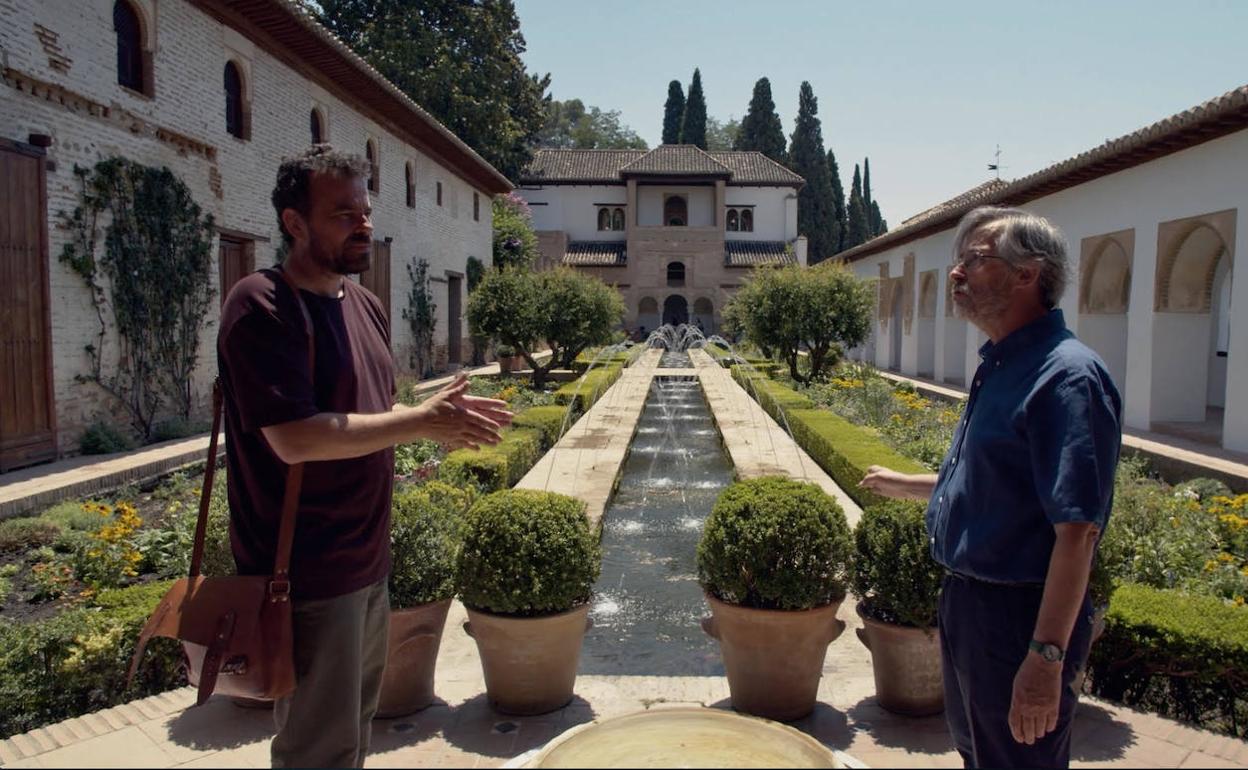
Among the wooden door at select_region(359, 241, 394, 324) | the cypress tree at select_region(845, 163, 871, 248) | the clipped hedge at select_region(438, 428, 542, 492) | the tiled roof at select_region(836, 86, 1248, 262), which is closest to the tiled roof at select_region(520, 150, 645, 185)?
the cypress tree at select_region(845, 163, 871, 248)

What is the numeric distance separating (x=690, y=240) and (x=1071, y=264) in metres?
38.2

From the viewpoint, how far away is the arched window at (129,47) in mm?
9273

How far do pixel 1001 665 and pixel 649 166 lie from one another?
39940mm

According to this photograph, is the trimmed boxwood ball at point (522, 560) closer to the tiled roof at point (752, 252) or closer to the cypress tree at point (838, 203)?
the tiled roof at point (752, 252)

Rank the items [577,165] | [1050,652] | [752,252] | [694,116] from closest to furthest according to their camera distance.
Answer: [1050,652], [752,252], [577,165], [694,116]

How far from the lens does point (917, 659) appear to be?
322 centimetres

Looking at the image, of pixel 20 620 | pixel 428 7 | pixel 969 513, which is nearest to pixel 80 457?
pixel 20 620

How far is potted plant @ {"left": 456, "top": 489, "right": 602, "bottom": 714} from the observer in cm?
332

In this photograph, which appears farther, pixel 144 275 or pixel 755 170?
pixel 755 170

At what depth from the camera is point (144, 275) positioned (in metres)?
9.53

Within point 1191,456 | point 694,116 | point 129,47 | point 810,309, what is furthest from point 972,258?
point 694,116

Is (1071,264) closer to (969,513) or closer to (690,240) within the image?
(969,513)

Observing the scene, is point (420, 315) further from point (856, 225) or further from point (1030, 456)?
point (856, 225)

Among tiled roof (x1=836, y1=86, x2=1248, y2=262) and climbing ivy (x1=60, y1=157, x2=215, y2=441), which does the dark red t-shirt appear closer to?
tiled roof (x1=836, y1=86, x2=1248, y2=262)
